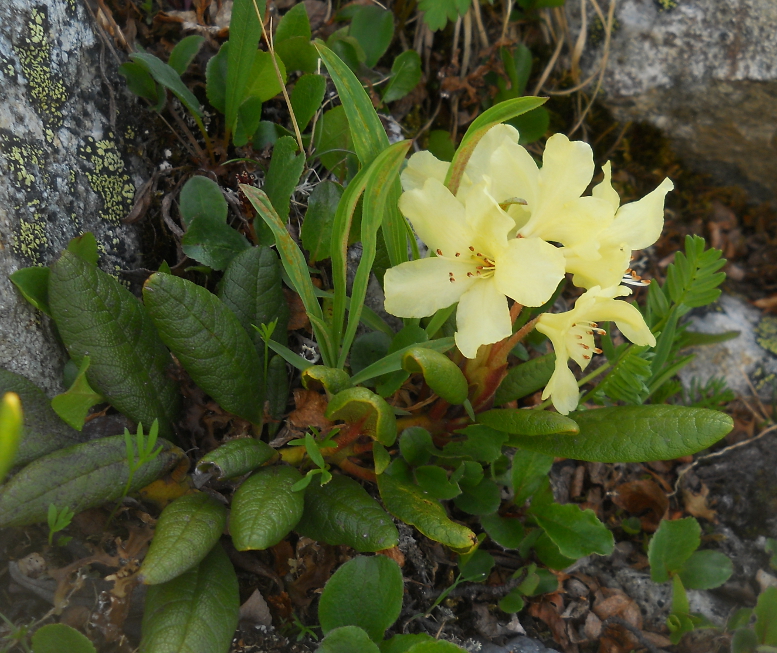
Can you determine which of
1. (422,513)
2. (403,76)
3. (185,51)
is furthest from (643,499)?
(185,51)

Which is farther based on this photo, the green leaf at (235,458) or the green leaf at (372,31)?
the green leaf at (372,31)

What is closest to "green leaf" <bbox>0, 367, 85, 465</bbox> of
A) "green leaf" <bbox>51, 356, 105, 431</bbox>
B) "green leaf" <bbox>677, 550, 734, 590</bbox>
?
"green leaf" <bbox>51, 356, 105, 431</bbox>

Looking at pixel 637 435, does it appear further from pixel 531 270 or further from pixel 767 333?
pixel 767 333

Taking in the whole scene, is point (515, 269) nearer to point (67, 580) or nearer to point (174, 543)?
point (174, 543)

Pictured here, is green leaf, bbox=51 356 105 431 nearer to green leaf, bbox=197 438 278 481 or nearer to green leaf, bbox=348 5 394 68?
green leaf, bbox=197 438 278 481

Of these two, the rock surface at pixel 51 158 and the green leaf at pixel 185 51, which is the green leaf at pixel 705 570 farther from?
the green leaf at pixel 185 51

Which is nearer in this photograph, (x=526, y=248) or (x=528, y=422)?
(x=526, y=248)

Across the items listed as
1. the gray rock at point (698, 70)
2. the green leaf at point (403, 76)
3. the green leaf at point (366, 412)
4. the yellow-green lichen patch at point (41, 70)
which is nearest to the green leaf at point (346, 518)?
the green leaf at point (366, 412)
